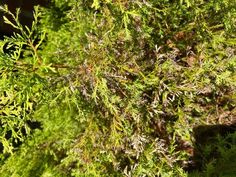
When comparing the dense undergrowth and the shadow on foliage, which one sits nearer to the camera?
the dense undergrowth

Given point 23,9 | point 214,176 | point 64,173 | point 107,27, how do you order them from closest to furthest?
point 107,27, point 214,176, point 64,173, point 23,9

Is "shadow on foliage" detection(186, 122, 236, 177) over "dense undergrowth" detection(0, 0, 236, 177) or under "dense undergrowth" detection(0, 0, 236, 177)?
under

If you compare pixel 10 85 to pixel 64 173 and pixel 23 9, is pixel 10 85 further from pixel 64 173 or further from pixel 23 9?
pixel 23 9

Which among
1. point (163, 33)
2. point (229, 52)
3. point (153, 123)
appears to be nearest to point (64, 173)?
point (153, 123)

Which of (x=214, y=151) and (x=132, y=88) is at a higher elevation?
(x=132, y=88)

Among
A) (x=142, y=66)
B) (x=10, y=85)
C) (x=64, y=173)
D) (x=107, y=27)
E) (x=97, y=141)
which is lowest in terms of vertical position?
(x=64, y=173)
